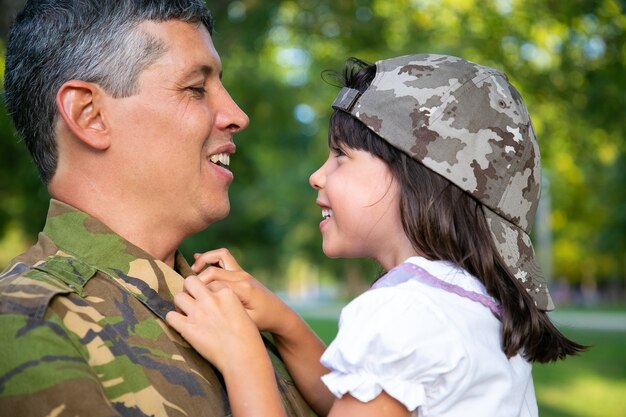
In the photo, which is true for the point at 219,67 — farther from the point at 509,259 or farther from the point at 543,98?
the point at 543,98

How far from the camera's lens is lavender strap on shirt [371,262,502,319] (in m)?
2.26

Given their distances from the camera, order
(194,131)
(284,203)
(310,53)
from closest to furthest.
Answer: (194,131) < (310,53) < (284,203)

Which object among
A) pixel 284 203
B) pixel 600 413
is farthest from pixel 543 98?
pixel 284 203

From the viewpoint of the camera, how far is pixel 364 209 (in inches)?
97.9

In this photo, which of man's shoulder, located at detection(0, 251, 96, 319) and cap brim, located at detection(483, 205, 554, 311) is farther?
cap brim, located at detection(483, 205, 554, 311)

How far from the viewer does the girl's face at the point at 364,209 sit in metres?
2.47

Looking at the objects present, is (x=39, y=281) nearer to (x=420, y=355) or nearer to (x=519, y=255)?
(x=420, y=355)

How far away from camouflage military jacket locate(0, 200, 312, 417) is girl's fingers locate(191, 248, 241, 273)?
21cm

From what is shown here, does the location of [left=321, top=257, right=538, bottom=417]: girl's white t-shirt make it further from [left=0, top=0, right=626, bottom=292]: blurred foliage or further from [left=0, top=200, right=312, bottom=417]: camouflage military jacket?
[left=0, top=0, right=626, bottom=292]: blurred foliage

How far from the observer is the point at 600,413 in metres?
9.72

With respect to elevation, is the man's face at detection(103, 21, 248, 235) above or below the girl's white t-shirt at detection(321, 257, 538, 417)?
above

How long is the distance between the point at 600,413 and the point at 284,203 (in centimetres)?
2662

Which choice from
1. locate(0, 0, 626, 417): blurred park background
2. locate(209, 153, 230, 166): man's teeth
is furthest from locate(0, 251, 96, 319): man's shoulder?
locate(0, 0, 626, 417): blurred park background

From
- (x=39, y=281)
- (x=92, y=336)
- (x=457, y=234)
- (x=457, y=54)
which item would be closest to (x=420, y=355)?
(x=457, y=234)
